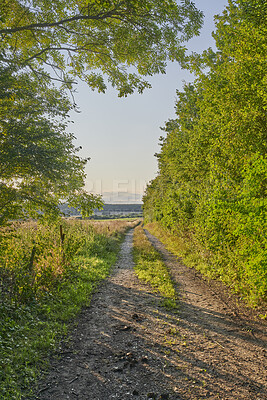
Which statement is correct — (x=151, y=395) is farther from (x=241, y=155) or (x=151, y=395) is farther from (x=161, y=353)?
(x=241, y=155)

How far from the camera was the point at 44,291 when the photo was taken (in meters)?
7.48

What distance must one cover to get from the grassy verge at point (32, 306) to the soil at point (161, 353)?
13.0 inches

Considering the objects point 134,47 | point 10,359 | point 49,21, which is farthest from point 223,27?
point 10,359

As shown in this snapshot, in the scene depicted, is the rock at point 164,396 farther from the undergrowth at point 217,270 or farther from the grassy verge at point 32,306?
the undergrowth at point 217,270

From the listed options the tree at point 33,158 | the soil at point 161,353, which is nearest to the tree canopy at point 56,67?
the tree at point 33,158

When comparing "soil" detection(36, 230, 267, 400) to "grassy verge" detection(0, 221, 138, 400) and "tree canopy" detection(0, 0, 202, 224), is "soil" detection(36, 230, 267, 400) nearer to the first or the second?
"grassy verge" detection(0, 221, 138, 400)

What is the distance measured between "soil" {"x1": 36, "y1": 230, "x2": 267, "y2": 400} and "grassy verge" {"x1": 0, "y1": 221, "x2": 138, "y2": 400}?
330mm

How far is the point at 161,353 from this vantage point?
5.00 metres

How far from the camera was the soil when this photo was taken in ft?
12.9

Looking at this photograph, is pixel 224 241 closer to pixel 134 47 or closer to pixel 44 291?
pixel 44 291

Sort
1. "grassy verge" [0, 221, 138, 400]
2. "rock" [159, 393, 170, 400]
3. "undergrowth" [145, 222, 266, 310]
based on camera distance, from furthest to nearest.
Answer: "undergrowth" [145, 222, 266, 310]
"grassy verge" [0, 221, 138, 400]
"rock" [159, 393, 170, 400]

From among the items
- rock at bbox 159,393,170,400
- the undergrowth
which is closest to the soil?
rock at bbox 159,393,170,400

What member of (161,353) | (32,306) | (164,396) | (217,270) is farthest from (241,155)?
(32,306)

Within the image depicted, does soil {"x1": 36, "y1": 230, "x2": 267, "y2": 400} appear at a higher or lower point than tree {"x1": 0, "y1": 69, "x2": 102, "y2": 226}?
lower
